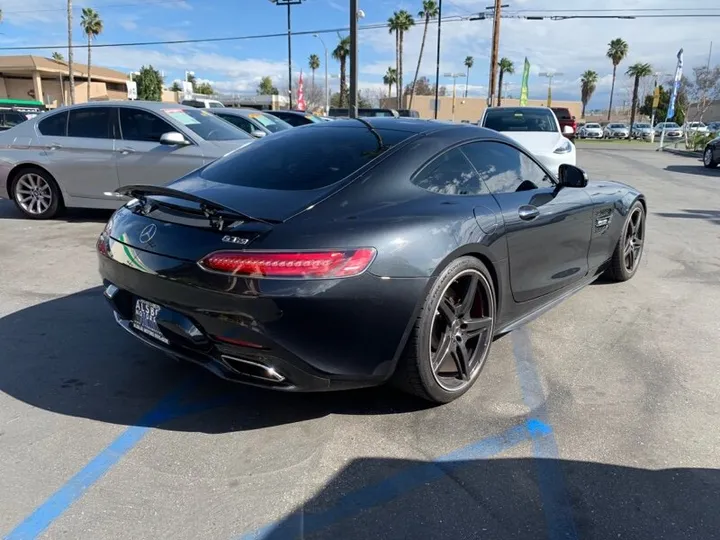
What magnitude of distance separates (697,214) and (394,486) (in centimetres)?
909

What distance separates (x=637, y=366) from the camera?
3.71 m

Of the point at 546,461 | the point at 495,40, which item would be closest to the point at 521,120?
the point at 546,461

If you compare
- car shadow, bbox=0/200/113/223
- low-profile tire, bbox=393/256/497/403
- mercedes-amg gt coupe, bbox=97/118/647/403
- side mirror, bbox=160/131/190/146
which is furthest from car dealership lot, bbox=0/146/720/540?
car shadow, bbox=0/200/113/223

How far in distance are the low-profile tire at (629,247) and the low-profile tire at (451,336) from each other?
2.45 metres

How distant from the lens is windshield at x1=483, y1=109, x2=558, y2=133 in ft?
37.3

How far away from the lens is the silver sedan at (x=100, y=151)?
24.5ft

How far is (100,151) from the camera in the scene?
7.62 metres

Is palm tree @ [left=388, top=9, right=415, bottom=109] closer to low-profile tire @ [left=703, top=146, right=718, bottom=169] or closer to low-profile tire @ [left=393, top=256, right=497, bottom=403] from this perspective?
low-profile tire @ [left=703, top=146, right=718, bottom=169]

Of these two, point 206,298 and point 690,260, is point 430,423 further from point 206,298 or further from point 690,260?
point 690,260

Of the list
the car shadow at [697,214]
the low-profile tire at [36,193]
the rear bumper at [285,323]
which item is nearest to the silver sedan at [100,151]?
the low-profile tire at [36,193]

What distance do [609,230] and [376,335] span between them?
9.82 ft

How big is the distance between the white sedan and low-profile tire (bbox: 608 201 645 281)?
418cm

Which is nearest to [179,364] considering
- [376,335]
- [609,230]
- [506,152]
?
[376,335]

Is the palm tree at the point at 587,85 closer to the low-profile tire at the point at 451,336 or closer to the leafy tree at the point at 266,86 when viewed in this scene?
the leafy tree at the point at 266,86
